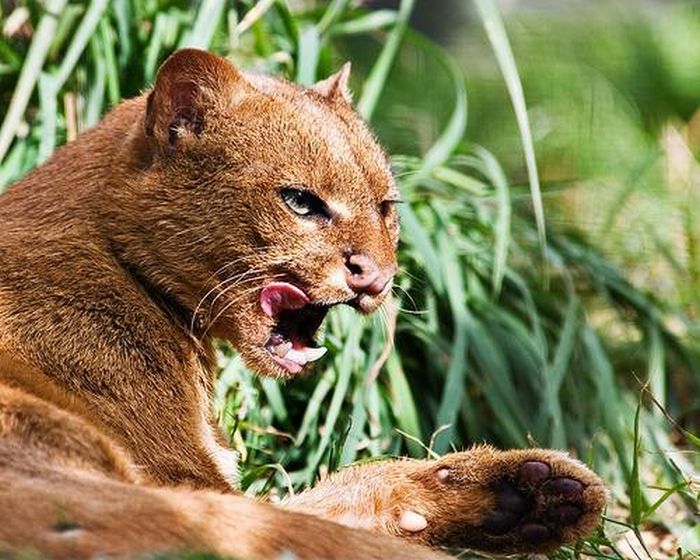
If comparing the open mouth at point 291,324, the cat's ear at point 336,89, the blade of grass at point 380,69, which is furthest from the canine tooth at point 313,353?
the blade of grass at point 380,69

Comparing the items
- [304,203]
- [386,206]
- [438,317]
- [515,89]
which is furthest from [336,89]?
[438,317]

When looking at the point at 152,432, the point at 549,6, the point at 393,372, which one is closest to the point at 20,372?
the point at 152,432

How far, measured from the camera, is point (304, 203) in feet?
12.0

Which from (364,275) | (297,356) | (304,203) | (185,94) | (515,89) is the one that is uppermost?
(185,94)

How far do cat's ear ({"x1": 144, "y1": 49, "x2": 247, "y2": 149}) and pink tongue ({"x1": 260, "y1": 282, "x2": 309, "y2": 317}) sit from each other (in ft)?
1.40

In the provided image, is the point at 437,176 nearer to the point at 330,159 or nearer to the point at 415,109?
the point at 415,109

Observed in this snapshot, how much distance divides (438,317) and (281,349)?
5.55ft

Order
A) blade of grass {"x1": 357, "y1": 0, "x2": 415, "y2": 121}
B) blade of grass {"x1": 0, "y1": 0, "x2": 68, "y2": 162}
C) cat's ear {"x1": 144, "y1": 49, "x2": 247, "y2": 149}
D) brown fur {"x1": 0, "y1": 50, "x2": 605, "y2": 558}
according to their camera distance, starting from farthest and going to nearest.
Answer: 1. blade of grass {"x1": 357, "y1": 0, "x2": 415, "y2": 121}
2. blade of grass {"x1": 0, "y1": 0, "x2": 68, "y2": 162}
3. cat's ear {"x1": 144, "y1": 49, "x2": 247, "y2": 149}
4. brown fur {"x1": 0, "y1": 50, "x2": 605, "y2": 558}

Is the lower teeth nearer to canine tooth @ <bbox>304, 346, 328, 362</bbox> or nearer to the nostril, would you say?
canine tooth @ <bbox>304, 346, 328, 362</bbox>

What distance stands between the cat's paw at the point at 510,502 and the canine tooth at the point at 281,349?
1.56 ft

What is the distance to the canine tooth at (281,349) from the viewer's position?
3768mm

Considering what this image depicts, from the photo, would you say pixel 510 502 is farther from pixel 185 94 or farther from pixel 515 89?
pixel 515 89

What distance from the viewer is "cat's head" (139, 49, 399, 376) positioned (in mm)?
3604

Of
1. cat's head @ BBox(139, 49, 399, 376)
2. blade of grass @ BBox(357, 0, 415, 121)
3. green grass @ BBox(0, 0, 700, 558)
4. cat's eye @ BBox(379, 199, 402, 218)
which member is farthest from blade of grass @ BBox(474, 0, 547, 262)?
cat's head @ BBox(139, 49, 399, 376)
